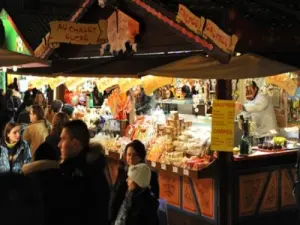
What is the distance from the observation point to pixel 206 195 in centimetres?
712

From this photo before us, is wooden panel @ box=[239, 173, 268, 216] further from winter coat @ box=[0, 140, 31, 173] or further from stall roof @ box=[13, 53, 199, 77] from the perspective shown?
winter coat @ box=[0, 140, 31, 173]

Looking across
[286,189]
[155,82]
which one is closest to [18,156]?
[155,82]

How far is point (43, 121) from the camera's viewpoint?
759 centimetres

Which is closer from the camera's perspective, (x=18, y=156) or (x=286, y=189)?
(x=18, y=156)

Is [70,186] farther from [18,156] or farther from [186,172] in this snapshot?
[186,172]

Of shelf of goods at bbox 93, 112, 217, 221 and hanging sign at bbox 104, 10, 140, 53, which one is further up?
hanging sign at bbox 104, 10, 140, 53

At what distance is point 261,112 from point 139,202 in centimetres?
460

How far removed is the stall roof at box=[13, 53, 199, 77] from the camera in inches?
319

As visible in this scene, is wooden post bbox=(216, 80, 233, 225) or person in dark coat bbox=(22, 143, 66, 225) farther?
wooden post bbox=(216, 80, 233, 225)

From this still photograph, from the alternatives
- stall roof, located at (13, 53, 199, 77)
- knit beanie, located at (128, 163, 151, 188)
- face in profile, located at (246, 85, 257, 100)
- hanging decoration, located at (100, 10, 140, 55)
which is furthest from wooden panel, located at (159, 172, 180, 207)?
knit beanie, located at (128, 163, 151, 188)

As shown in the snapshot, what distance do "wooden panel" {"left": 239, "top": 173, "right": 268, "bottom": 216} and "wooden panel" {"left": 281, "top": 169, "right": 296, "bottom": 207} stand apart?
0.40 meters

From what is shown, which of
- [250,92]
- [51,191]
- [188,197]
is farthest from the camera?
[250,92]

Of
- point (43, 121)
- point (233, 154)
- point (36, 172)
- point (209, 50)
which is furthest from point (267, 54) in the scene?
point (36, 172)

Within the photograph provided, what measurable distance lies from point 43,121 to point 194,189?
7.77 ft
